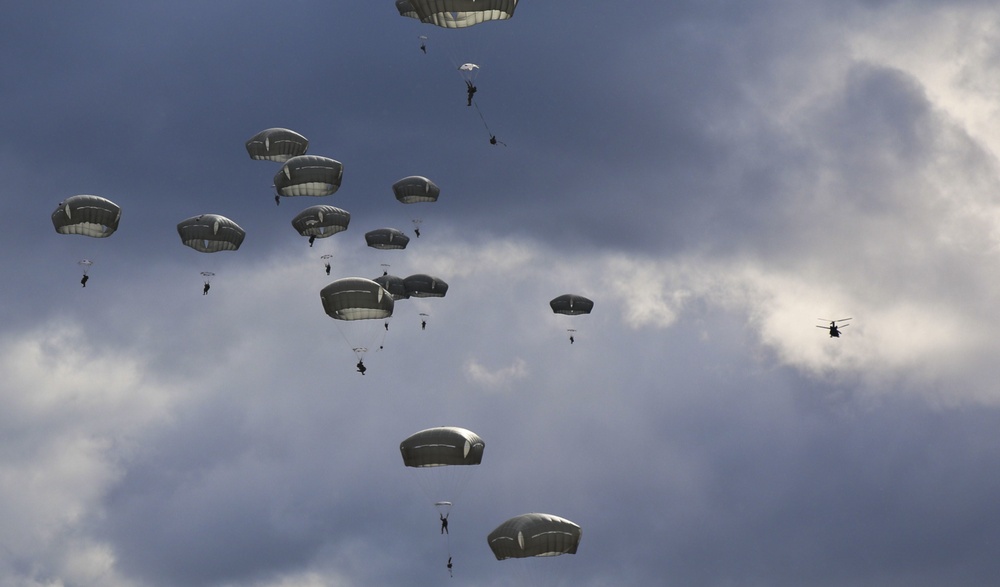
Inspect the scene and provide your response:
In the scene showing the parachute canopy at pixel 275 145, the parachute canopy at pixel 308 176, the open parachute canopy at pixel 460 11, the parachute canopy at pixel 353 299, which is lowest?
the parachute canopy at pixel 353 299

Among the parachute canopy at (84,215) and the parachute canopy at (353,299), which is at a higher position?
the parachute canopy at (84,215)

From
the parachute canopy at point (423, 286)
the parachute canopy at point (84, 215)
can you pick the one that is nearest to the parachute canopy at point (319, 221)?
the parachute canopy at point (423, 286)

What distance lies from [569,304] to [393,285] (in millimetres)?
16422

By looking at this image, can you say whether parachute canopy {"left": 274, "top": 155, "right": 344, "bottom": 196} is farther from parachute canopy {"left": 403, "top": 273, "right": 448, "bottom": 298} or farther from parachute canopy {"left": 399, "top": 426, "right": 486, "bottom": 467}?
parachute canopy {"left": 399, "top": 426, "right": 486, "bottom": 467}

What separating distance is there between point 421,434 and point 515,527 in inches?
361

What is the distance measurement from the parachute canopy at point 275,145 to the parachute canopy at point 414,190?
36.2 feet

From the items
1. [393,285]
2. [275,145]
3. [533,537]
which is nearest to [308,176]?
[275,145]

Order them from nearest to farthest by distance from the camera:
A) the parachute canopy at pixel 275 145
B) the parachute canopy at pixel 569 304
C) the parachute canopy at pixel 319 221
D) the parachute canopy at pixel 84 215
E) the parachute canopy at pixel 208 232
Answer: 1. the parachute canopy at pixel 84 215
2. the parachute canopy at pixel 208 232
3. the parachute canopy at pixel 275 145
4. the parachute canopy at pixel 319 221
5. the parachute canopy at pixel 569 304

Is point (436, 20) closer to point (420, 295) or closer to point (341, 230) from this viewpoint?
point (341, 230)

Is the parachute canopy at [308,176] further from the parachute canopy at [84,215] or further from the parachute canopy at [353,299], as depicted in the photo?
the parachute canopy at [84,215]

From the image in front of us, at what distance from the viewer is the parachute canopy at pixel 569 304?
109 meters

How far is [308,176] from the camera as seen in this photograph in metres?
84.8

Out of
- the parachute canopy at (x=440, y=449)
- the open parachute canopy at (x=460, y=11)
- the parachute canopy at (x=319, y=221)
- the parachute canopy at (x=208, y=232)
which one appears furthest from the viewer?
the parachute canopy at (x=319, y=221)

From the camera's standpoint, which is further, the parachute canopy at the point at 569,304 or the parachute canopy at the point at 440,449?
the parachute canopy at the point at 569,304
